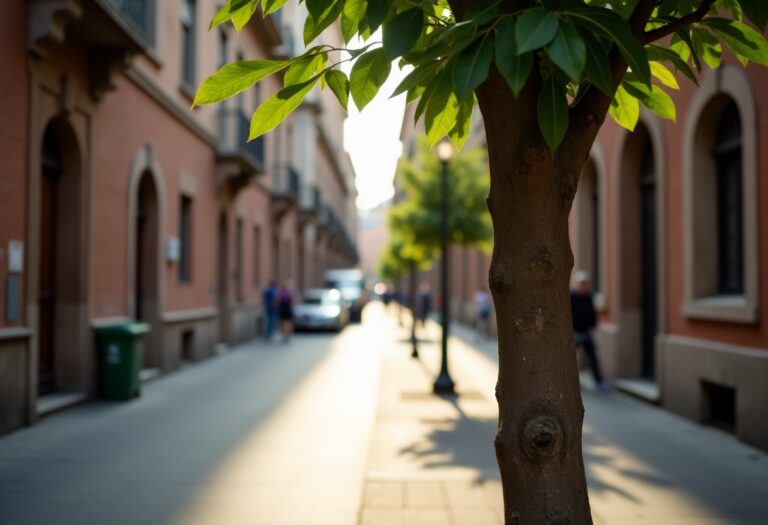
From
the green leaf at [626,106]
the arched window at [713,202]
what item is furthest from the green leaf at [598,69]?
the arched window at [713,202]

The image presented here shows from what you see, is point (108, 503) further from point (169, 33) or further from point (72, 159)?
point (169, 33)

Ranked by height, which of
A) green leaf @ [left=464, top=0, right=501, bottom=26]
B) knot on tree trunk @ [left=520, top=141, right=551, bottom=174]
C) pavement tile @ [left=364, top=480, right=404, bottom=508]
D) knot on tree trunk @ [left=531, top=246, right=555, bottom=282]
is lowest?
pavement tile @ [left=364, top=480, right=404, bottom=508]

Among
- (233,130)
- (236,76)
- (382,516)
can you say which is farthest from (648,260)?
(233,130)

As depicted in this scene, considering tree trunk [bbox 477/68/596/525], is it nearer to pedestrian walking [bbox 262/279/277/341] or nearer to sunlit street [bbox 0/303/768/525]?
sunlit street [bbox 0/303/768/525]

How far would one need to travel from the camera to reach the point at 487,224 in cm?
2166

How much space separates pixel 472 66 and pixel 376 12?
1.46 feet

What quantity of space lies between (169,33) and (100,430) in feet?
27.9

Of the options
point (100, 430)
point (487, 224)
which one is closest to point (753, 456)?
point (100, 430)

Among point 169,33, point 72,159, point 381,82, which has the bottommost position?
point 381,82

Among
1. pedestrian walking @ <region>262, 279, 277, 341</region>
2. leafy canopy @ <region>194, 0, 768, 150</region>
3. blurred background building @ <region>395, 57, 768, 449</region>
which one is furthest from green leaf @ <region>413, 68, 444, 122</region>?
pedestrian walking @ <region>262, 279, 277, 341</region>

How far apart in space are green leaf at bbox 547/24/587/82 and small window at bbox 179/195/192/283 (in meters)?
14.9

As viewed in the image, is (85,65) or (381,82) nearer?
(381,82)

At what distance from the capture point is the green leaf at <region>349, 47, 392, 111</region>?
279cm

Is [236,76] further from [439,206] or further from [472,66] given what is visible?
[439,206]
